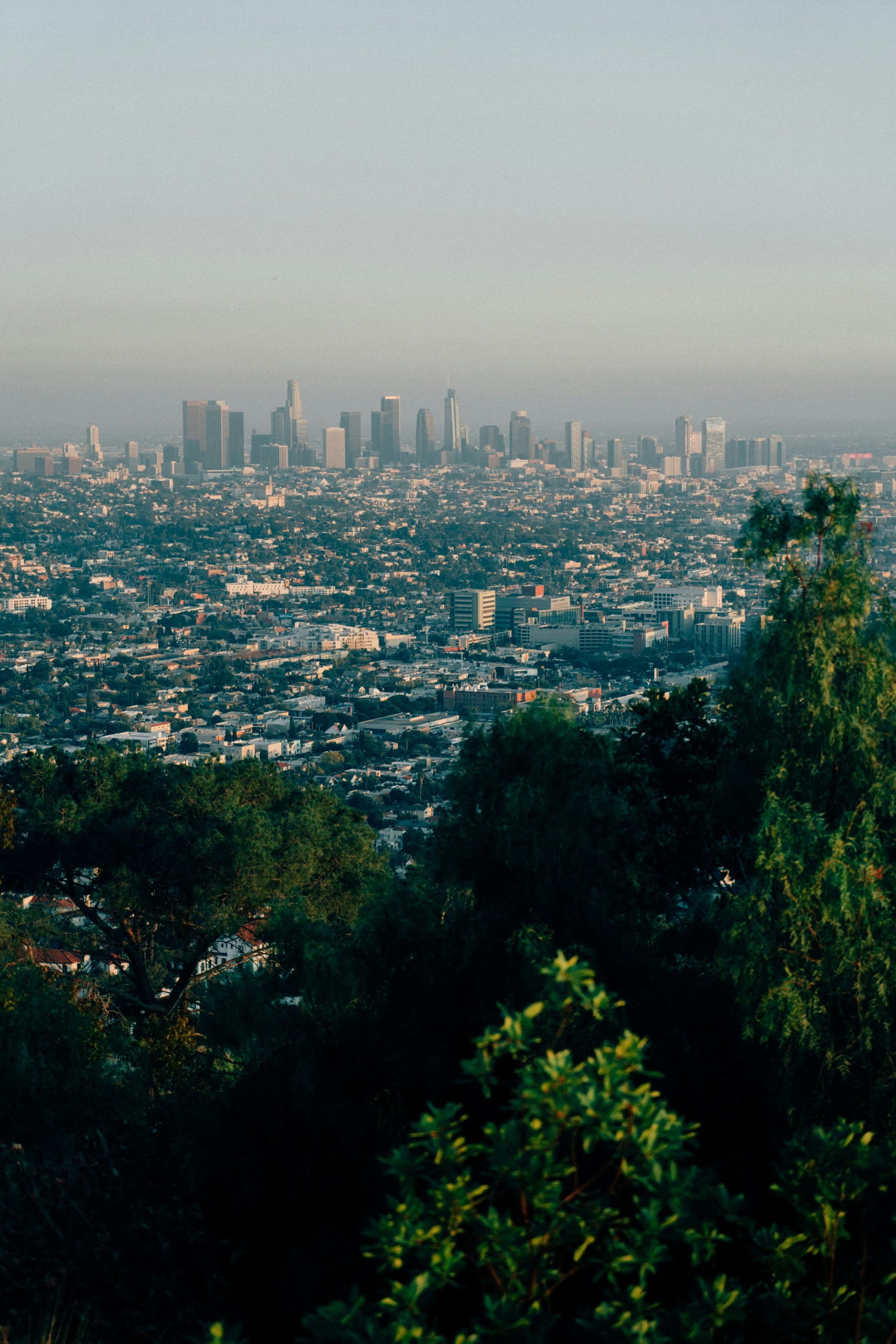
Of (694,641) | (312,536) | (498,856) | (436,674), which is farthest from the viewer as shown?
(312,536)

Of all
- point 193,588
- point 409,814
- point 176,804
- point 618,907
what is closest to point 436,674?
point 409,814

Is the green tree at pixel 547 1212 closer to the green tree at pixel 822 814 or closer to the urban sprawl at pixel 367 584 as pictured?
the green tree at pixel 822 814

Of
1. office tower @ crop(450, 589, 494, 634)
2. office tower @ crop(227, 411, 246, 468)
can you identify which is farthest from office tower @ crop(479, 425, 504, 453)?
office tower @ crop(450, 589, 494, 634)

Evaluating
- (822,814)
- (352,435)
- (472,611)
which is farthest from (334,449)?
(822,814)

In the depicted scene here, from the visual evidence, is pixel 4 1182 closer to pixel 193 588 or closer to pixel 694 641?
pixel 694 641

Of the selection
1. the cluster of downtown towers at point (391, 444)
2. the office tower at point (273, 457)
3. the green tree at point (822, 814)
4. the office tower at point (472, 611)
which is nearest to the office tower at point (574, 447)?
the cluster of downtown towers at point (391, 444)

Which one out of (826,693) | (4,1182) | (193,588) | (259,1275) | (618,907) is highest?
(826,693)
